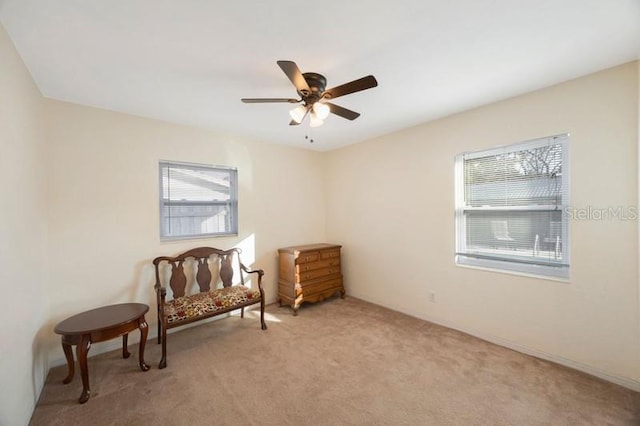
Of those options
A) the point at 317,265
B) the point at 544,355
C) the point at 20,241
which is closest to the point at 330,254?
the point at 317,265

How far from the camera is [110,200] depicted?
8.77ft

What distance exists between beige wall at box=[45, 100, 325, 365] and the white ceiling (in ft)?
1.06

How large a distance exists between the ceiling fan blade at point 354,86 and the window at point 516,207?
178 centimetres

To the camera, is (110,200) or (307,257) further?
(307,257)

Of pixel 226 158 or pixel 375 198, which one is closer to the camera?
pixel 226 158

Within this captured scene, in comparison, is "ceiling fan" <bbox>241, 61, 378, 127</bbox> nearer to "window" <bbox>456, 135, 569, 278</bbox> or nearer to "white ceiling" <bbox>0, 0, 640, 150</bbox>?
"white ceiling" <bbox>0, 0, 640, 150</bbox>

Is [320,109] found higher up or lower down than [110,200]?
higher up

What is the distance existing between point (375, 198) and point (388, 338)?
1876 millimetres

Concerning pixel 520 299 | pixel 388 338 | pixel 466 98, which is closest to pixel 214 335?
pixel 388 338

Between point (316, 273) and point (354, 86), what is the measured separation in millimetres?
2716

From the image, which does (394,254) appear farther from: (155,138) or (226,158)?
(155,138)

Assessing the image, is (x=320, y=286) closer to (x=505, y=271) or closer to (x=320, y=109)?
(x=505, y=271)

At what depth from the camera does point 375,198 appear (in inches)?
152

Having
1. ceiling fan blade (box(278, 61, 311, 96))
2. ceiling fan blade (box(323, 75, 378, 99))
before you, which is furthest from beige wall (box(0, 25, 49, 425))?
ceiling fan blade (box(323, 75, 378, 99))
